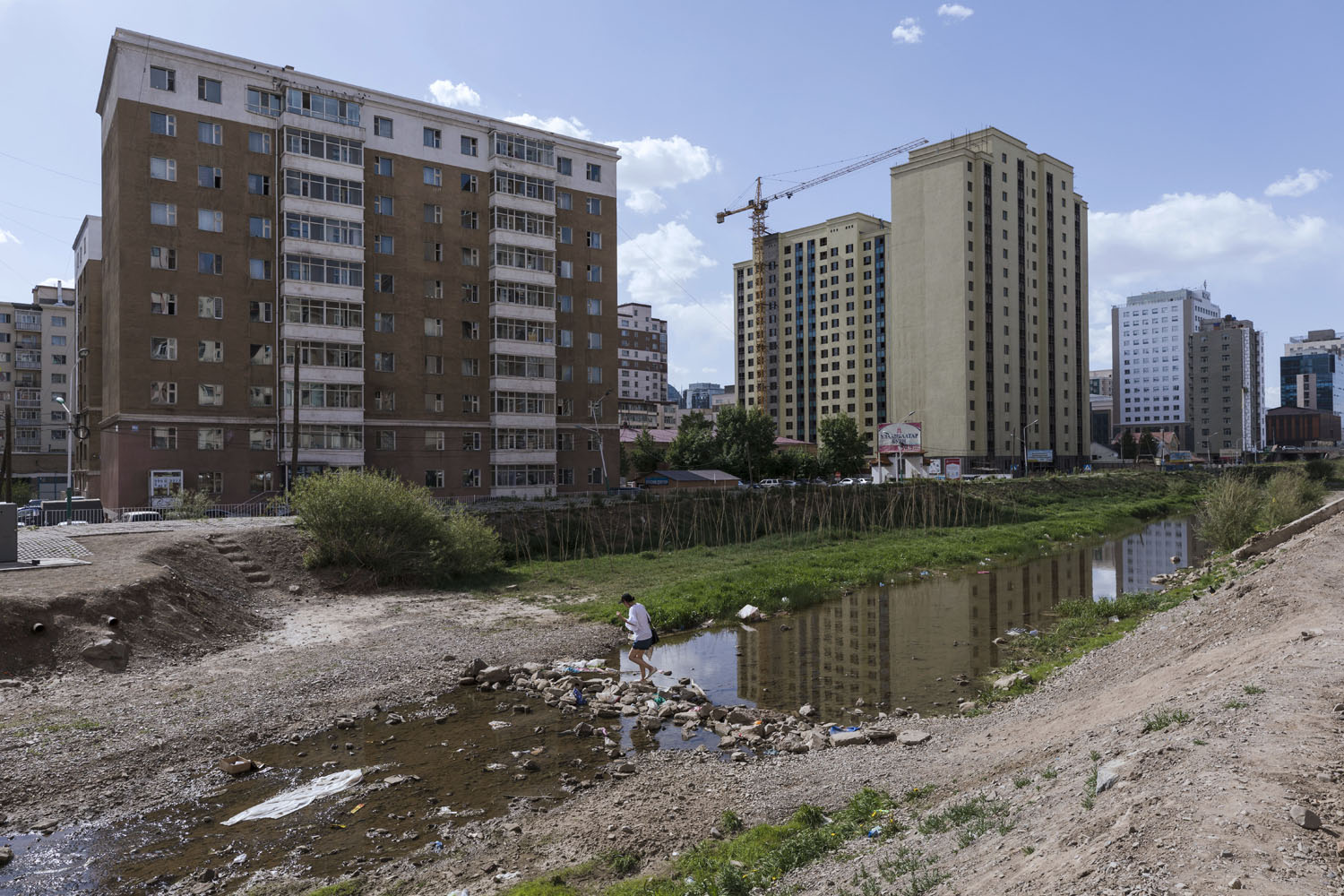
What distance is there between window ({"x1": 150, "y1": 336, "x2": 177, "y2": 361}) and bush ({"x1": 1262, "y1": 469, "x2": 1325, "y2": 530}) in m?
61.2

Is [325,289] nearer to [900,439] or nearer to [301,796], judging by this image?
[301,796]

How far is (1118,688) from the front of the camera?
13367mm

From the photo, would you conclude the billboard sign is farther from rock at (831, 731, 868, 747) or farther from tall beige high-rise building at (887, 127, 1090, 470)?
rock at (831, 731, 868, 747)

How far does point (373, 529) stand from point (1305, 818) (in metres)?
28.4

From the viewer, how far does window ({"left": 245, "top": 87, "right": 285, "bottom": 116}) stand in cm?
5322

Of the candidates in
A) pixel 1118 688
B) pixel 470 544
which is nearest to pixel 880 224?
pixel 470 544

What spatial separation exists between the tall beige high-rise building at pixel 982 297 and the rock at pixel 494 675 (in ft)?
325

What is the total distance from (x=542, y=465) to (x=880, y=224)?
10536 centimetres

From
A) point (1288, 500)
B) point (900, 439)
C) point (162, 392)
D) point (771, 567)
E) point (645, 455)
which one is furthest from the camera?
point (645, 455)

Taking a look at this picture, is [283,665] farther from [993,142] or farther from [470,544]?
[993,142]

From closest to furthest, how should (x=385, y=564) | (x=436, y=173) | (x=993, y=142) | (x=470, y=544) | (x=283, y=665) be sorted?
(x=283, y=665)
(x=385, y=564)
(x=470, y=544)
(x=436, y=173)
(x=993, y=142)

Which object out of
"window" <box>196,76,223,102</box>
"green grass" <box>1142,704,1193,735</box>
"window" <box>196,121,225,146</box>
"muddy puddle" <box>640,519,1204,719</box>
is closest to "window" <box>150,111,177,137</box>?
"window" <box>196,121,225,146</box>

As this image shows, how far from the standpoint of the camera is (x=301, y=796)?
1212 cm

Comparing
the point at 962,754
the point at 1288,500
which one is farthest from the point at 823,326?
the point at 962,754
